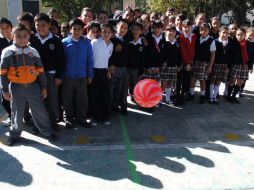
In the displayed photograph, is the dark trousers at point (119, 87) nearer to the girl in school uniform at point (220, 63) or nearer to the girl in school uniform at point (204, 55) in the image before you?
the girl in school uniform at point (204, 55)

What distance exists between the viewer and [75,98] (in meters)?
5.09

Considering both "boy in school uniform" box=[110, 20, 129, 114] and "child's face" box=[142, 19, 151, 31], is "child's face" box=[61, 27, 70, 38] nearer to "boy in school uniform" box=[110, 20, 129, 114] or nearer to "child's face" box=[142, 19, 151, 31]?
"boy in school uniform" box=[110, 20, 129, 114]

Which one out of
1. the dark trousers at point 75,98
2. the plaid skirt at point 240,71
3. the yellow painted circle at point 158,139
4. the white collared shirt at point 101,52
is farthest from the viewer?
the plaid skirt at point 240,71

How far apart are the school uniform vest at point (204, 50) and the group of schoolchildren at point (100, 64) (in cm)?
2

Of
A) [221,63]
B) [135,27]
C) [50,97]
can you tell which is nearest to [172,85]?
[221,63]

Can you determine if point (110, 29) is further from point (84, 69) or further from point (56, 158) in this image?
point (56, 158)

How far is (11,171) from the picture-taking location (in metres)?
3.79

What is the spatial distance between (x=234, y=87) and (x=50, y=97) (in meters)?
4.09

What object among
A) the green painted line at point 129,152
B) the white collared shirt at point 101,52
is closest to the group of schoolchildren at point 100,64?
the white collared shirt at point 101,52

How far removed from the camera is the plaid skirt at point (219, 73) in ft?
21.5

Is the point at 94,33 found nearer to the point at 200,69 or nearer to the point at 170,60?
the point at 170,60

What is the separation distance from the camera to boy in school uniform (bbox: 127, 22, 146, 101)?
5.57 m

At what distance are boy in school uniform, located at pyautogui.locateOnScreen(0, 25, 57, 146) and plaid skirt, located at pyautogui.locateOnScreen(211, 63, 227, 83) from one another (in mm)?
3705

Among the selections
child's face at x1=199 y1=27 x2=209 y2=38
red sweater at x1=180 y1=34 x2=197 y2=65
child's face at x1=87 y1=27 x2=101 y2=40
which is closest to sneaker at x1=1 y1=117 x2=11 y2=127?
child's face at x1=87 y1=27 x2=101 y2=40
